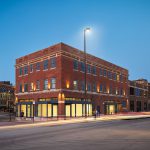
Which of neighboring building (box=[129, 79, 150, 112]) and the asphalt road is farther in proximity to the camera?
neighboring building (box=[129, 79, 150, 112])

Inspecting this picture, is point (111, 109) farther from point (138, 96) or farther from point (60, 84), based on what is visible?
point (138, 96)

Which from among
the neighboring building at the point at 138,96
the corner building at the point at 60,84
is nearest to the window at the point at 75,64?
the corner building at the point at 60,84

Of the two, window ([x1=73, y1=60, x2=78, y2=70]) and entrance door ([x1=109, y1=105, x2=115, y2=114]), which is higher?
window ([x1=73, y1=60, x2=78, y2=70])

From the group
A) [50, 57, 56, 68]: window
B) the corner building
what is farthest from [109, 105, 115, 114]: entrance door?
[50, 57, 56, 68]: window

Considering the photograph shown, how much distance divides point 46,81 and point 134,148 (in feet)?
121

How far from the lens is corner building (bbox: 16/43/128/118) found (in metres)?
46.1

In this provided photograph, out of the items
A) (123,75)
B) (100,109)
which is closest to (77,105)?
(100,109)

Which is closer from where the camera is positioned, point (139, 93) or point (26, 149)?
point (26, 149)

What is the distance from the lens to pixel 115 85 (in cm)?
6619

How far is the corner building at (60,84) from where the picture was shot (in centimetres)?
4606

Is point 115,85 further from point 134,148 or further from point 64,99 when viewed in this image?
point 134,148

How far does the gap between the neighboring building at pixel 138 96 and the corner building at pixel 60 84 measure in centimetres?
2053

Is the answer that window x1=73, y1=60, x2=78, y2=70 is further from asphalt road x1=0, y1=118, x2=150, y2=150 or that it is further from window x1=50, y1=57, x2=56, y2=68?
asphalt road x1=0, y1=118, x2=150, y2=150

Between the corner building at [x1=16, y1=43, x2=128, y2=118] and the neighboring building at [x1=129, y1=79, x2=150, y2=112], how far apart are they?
20534mm
